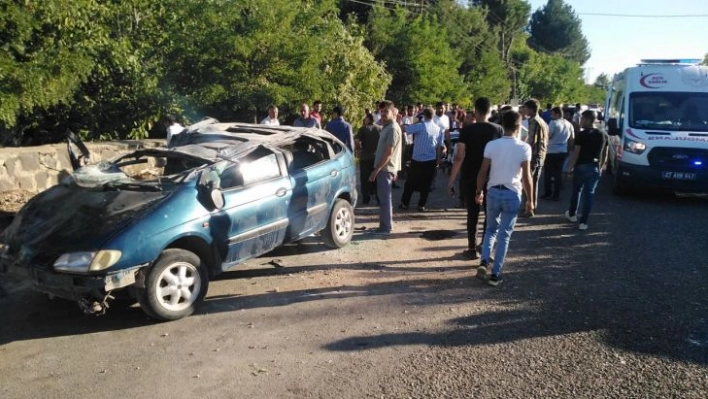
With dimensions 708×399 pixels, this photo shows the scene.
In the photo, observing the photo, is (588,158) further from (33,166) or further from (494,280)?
(33,166)

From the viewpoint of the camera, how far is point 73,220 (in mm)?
4684

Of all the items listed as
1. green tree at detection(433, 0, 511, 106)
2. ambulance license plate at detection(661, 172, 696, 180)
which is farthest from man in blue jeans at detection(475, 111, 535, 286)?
green tree at detection(433, 0, 511, 106)

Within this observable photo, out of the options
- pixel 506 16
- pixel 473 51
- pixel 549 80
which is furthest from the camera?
pixel 549 80

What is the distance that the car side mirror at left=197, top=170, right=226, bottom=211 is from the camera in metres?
5.05

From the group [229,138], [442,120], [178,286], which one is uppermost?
[229,138]

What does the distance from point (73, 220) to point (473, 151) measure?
429 centimetres

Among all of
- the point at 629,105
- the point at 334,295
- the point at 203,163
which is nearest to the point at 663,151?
the point at 629,105

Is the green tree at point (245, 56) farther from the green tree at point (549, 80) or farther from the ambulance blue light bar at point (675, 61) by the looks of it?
the green tree at point (549, 80)

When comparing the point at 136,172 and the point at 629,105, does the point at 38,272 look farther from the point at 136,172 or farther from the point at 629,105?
the point at 629,105

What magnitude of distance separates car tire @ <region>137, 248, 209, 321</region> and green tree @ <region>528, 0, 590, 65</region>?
82948 mm

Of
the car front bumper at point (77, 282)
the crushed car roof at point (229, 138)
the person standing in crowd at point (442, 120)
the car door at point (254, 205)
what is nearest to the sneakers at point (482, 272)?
the car door at point (254, 205)

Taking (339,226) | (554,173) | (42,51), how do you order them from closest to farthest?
(339,226)
(42,51)
(554,173)

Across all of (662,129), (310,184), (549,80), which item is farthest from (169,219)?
(549,80)

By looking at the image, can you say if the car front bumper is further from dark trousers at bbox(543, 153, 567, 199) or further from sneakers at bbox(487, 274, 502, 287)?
dark trousers at bbox(543, 153, 567, 199)
